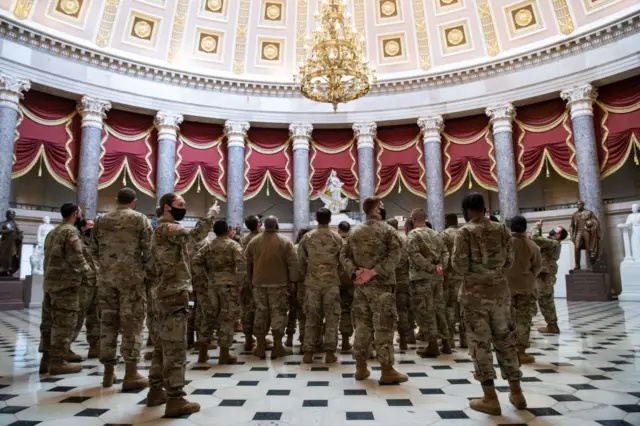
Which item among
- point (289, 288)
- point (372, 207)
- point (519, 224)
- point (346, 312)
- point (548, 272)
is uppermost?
point (372, 207)

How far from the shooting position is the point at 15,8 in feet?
44.8

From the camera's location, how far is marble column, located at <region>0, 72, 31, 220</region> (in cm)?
1268

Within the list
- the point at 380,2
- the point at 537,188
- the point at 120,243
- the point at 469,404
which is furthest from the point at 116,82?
the point at 537,188

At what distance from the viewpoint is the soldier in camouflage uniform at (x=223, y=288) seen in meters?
4.91

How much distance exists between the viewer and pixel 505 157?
623 inches

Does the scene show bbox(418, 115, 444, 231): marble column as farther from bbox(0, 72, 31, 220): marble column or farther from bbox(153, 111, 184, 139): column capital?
bbox(0, 72, 31, 220): marble column

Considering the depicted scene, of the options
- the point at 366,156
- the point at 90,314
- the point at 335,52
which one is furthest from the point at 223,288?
the point at 366,156

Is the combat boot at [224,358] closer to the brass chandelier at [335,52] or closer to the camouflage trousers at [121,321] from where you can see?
the camouflage trousers at [121,321]

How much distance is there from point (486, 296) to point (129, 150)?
50.7ft

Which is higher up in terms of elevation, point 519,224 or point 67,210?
point 67,210

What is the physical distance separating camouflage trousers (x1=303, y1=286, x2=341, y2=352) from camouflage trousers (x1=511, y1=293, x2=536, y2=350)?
198 cm

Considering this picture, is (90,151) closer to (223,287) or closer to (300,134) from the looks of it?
(300,134)

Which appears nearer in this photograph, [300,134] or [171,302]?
[171,302]

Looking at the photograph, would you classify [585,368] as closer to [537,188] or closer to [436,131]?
[436,131]
